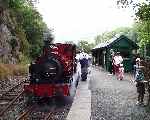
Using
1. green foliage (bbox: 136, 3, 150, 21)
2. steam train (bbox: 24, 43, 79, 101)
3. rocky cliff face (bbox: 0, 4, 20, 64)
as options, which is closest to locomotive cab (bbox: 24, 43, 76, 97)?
steam train (bbox: 24, 43, 79, 101)

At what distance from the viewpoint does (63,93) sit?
16078mm

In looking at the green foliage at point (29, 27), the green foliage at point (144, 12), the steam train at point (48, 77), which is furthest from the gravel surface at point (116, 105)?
the green foliage at point (29, 27)

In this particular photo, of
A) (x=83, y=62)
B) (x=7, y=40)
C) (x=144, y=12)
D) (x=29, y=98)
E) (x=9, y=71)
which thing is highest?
(x=144, y=12)

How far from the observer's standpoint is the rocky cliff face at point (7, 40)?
35.4 m

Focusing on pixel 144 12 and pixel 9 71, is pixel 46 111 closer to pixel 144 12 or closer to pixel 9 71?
pixel 144 12

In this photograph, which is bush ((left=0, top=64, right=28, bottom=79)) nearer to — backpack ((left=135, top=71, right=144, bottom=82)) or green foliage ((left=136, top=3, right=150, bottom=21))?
green foliage ((left=136, top=3, right=150, bottom=21))

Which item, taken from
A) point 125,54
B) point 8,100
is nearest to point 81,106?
point 8,100

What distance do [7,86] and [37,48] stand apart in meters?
28.7

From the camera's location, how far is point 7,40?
1485 inches

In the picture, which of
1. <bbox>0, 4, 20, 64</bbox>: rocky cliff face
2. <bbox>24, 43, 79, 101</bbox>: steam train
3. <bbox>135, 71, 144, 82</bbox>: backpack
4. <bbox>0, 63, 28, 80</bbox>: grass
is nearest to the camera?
<bbox>135, 71, 144, 82</bbox>: backpack

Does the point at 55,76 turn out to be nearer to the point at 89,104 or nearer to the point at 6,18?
the point at 89,104

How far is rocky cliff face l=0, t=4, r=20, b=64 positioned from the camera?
35.4m

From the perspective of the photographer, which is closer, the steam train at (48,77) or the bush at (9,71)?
the steam train at (48,77)

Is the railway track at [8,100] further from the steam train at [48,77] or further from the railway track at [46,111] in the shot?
the steam train at [48,77]
